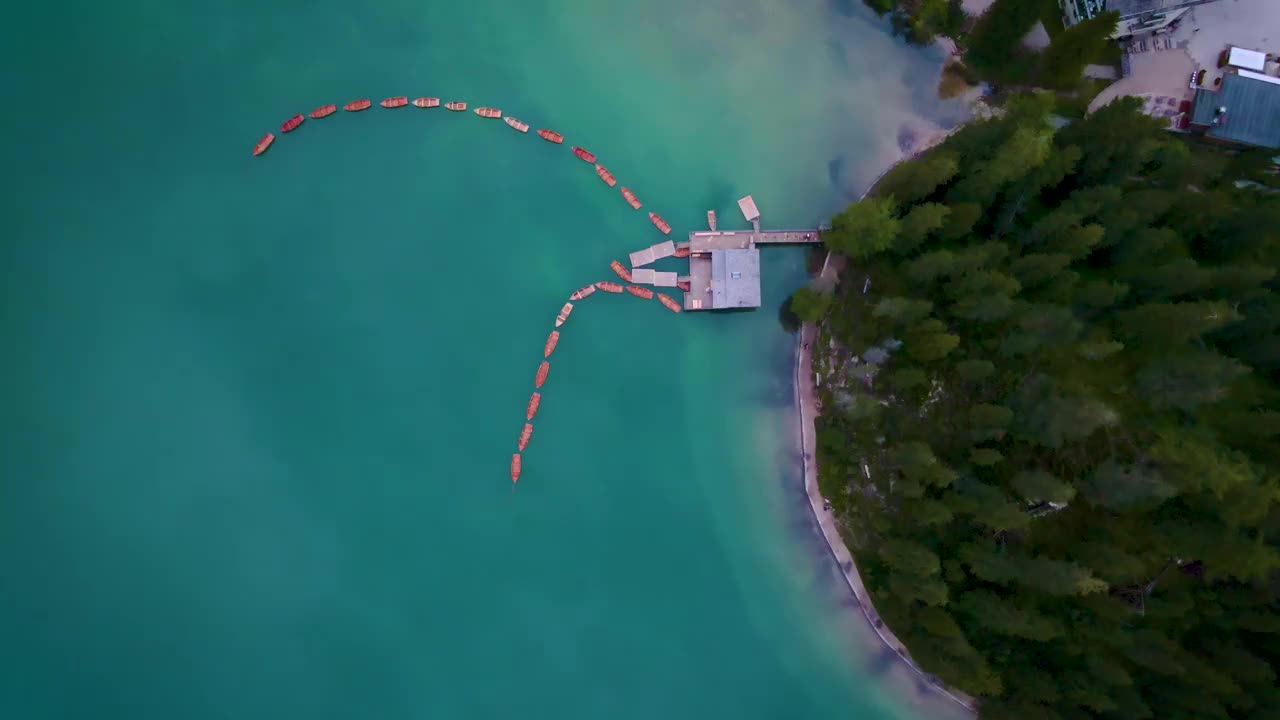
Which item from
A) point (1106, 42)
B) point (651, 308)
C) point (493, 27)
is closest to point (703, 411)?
point (651, 308)

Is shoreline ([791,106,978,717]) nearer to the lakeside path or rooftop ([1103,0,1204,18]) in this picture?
the lakeside path

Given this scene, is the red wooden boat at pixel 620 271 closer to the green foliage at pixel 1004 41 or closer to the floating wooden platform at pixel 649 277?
the floating wooden platform at pixel 649 277

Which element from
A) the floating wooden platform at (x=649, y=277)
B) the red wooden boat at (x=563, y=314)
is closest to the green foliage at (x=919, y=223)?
the floating wooden platform at (x=649, y=277)

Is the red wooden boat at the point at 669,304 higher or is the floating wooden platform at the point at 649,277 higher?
the floating wooden platform at the point at 649,277

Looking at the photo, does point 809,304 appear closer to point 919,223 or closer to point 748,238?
point 748,238

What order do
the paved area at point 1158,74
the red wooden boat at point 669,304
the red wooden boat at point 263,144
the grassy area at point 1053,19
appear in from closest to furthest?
the red wooden boat at point 263,144 → the red wooden boat at point 669,304 → the paved area at point 1158,74 → the grassy area at point 1053,19

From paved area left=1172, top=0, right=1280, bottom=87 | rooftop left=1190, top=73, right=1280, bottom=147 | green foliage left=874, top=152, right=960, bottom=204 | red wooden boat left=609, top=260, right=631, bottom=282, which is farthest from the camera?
paved area left=1172, top=0, right=1280, bottom=87

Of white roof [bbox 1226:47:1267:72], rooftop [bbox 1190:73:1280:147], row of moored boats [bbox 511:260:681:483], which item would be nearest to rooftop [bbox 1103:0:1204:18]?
white roof [bbox 1226:47:1267:72]
